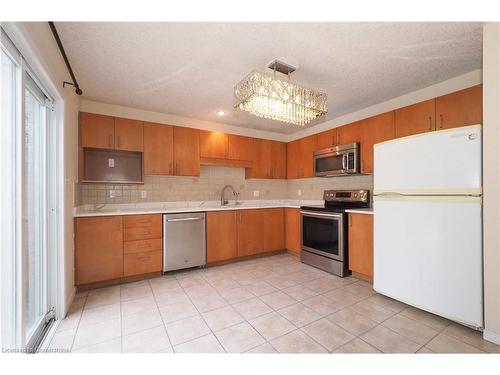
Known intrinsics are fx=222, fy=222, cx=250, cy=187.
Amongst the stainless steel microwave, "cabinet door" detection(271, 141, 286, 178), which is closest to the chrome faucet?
"cabinet door" detection(271, 141, 286, 178)

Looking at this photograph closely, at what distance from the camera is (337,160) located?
3.38m

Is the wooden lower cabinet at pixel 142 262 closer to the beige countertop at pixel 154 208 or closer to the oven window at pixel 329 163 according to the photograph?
the beige countertop at pixel 154 208

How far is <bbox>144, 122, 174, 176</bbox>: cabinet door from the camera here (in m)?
3.18

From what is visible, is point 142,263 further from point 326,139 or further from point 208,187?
point 326,139

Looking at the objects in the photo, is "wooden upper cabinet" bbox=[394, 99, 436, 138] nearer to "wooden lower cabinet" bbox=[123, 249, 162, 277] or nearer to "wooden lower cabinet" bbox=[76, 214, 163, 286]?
"wooden lower cabinet" bbox=[76, 214, 163, 286]

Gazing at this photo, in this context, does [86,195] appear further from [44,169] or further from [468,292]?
[468,292]

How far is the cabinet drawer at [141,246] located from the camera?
2736 mm

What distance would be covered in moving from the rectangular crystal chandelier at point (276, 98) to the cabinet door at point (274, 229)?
198cm

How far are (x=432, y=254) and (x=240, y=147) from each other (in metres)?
2.99

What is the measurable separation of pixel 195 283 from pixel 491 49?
3.41m

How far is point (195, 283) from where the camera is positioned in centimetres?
271

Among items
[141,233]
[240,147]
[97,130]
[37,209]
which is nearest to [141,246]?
[141,233]
